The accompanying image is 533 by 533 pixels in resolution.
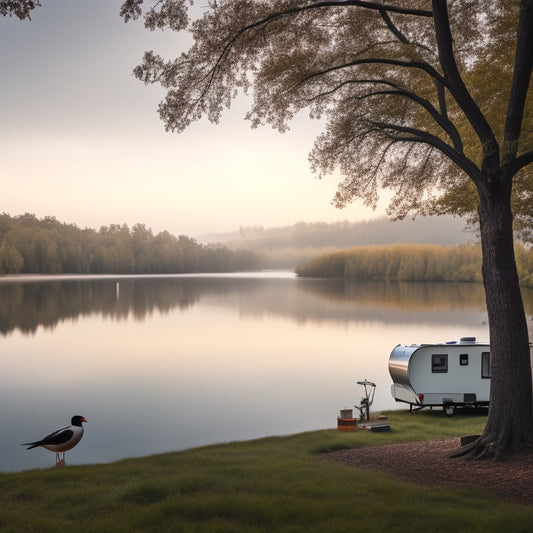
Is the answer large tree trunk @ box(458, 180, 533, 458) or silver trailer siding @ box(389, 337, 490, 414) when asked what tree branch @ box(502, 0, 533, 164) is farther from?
silver trailer siding @ box(389, 337, 490, 414)

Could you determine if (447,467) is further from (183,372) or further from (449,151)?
(183,372)

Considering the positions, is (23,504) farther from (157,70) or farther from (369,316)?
(369,316)

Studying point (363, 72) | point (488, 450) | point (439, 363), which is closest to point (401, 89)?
point (363, 72)

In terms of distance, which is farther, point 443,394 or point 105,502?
point 443,394

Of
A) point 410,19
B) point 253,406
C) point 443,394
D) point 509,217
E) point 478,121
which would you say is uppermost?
point 410,19

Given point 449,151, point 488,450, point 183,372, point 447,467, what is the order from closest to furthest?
point 447,467 → point 488,450 → point 449,151 → point 183,372

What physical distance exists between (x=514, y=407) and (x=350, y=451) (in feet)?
12.5

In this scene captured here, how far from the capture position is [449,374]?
2127 cm

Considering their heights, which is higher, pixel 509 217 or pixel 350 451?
pixel 509 217

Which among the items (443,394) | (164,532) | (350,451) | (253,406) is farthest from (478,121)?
(253,406)

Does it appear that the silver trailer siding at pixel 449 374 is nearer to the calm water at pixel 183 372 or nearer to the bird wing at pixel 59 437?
the calm water at pixel 183 372

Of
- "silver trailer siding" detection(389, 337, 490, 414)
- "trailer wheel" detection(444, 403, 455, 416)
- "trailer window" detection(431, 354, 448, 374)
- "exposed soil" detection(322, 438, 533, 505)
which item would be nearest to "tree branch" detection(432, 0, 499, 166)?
"exposed soil" detection(322, 438, 533, 505)

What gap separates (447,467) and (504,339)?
2.79 metres

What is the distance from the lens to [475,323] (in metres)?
64.2
